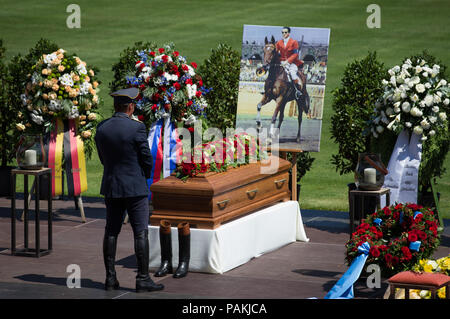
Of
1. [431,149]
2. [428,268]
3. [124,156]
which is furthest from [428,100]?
[124,156]

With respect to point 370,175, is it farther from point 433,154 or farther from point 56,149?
point 56,149

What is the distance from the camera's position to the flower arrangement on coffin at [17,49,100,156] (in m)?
9.88

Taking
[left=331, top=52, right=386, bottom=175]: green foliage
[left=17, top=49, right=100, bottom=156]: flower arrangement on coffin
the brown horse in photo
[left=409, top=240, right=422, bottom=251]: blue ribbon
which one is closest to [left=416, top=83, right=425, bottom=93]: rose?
[left=331, top=52, right=386, bottom=175]: green foliage

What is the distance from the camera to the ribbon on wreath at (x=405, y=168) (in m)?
9.37

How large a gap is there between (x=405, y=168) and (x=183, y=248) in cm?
319

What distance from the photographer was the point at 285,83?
9.59 metres

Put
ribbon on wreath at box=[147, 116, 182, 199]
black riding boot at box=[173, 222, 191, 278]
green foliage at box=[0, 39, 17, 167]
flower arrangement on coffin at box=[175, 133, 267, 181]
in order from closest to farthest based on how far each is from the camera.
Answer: black riding boot at box=[173, 222, 191, 278] < flower arrangement on coffin at box=[175, 133, 267, 181] < ribbon on wreath at box=[147, 116, 182, 199] < green foliage at box=[0, 39, 17, 167]

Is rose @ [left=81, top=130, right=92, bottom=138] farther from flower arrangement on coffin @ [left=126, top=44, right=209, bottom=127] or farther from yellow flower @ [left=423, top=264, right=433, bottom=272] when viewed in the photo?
yellow flower @ [left=423, top=264, right=433, bottom=272]

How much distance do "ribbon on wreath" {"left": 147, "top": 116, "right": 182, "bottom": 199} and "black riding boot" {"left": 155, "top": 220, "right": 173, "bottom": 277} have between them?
2363mm

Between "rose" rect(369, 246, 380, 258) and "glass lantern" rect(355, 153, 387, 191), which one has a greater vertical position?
"glass lantern" rect(355, 153, 387, 191)

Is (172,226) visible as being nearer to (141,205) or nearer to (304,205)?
(141,205)

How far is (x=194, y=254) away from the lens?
759 centimetres

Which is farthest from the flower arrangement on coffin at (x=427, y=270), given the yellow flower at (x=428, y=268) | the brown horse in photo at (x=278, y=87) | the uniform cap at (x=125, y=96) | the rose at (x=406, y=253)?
the brown horse in photo at (x=278, y=87)
